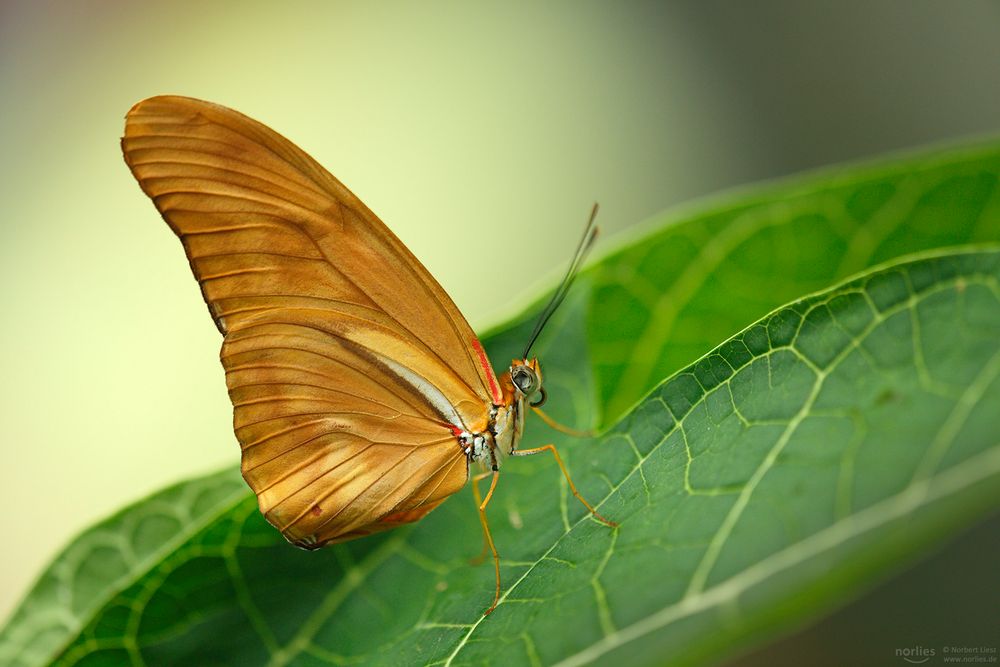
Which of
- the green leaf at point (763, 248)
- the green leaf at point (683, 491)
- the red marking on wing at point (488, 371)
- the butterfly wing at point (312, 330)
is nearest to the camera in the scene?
the green leaf at point (683, 491)

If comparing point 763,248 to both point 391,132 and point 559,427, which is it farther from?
point 391,132

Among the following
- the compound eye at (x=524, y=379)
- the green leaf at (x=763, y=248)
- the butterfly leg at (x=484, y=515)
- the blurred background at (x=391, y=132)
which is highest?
the blurred background at (x=391, y=132)

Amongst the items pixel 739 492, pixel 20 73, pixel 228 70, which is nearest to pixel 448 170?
pixel 228 70

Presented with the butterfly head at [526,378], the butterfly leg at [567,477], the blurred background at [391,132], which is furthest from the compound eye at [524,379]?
the blurred background at [391,132]

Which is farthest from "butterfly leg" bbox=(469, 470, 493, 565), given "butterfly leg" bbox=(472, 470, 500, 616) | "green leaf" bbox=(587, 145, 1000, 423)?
"green leaf" bbox=(587, 145, 1000, 423)

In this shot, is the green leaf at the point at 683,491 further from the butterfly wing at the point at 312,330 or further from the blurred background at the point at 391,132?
the blurred background at the point at 391,132

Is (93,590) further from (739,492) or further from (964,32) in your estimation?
(964,32)

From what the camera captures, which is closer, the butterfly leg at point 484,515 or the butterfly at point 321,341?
the butterfly leg at point 484,515

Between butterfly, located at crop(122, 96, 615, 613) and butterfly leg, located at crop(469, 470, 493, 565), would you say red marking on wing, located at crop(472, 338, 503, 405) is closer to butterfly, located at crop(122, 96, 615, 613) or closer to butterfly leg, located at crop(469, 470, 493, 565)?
butterfly, located at crop(122, 96, 615, 613)

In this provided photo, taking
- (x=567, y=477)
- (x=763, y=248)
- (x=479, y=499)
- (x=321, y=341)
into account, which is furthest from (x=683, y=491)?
(x=321, y=341)
